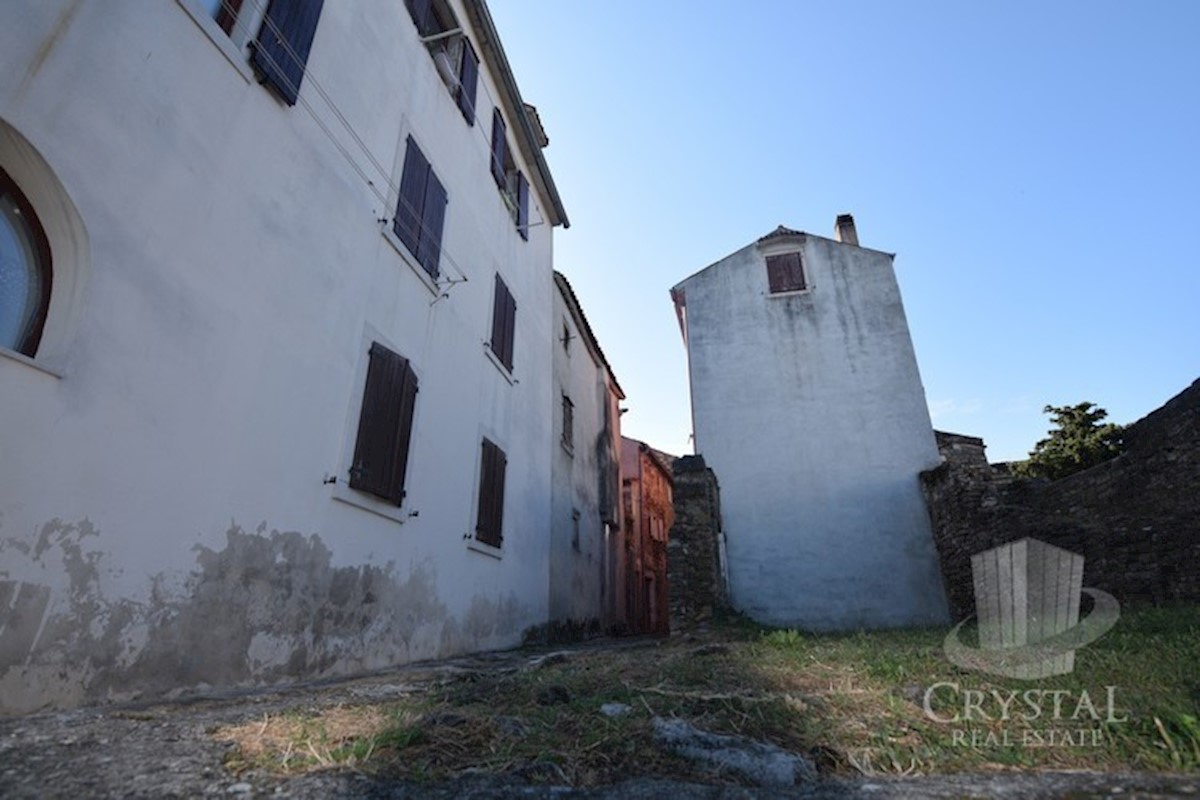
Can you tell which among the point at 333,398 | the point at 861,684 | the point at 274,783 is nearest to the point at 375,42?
the point at 333,398

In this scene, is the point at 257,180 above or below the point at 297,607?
above

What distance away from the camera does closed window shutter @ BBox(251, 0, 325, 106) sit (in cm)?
446

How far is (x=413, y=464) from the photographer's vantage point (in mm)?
5898

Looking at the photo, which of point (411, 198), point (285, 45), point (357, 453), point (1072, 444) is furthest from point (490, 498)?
point (1072, 444)

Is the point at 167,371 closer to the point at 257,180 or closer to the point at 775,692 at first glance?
the point at 257,180

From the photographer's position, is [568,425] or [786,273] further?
[786,273]

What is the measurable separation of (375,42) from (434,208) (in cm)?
180

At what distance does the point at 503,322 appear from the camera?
8.85 metres

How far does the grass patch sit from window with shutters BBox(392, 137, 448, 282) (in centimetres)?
468

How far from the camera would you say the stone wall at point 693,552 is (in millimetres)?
8445

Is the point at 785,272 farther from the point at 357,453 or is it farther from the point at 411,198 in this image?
the point at 357,453

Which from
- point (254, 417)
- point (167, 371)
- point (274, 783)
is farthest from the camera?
point (254, 417)

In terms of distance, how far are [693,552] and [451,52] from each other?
8.35 metres

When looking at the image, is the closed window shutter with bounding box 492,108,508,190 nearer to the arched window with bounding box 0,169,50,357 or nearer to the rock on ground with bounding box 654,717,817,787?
the arched window with bounding box 0,169,50,357
